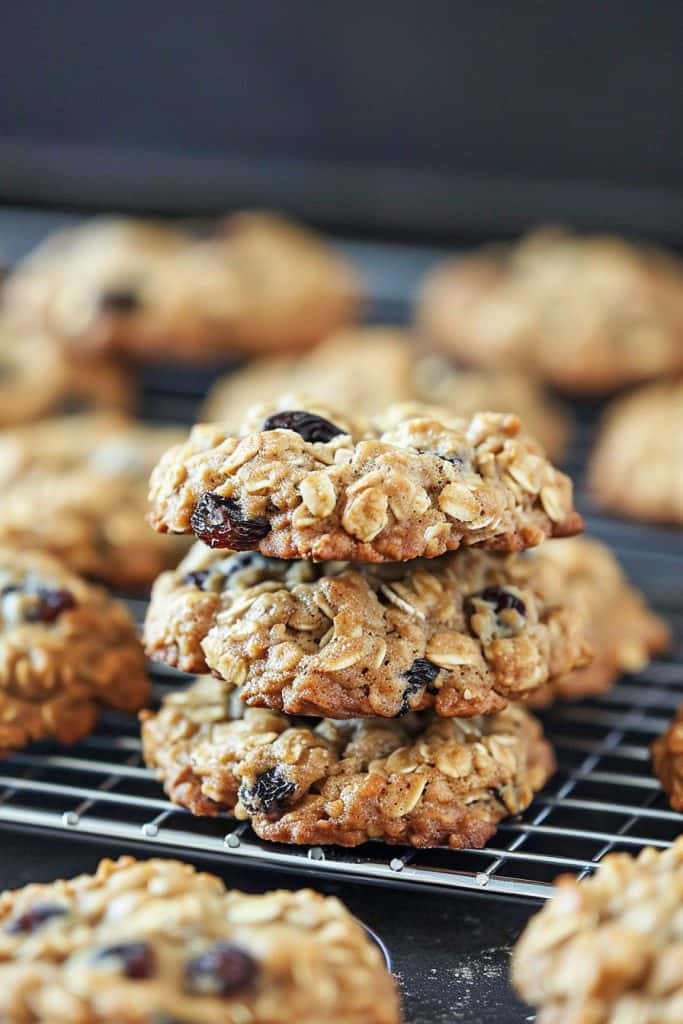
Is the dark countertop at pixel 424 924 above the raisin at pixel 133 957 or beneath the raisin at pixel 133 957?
beneath

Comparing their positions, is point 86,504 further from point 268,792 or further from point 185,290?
point 185,290

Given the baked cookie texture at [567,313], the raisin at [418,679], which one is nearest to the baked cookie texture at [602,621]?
the raisin at [418,679]

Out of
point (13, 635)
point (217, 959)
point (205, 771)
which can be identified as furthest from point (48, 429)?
point (217, 959)

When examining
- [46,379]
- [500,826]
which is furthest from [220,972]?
[46,379]

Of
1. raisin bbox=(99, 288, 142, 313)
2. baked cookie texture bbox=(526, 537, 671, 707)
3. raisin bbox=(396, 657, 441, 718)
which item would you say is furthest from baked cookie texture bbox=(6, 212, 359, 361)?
raisin bbox=(396, 657, 441, 718)

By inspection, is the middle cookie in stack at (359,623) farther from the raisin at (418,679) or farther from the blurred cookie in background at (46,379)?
the blurred cookie in background at (46,379)

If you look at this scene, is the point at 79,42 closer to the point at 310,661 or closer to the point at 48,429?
the point at 48,429

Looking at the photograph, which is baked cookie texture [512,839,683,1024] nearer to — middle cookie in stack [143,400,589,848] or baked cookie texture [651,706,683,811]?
middle cookie in stack [143,400,589,848]

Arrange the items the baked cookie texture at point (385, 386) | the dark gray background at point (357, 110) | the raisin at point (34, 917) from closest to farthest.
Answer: the raisin at point (34, 917) → the baked cookie texture at point (385, 386) → the dark gray background at point (357, 110)
